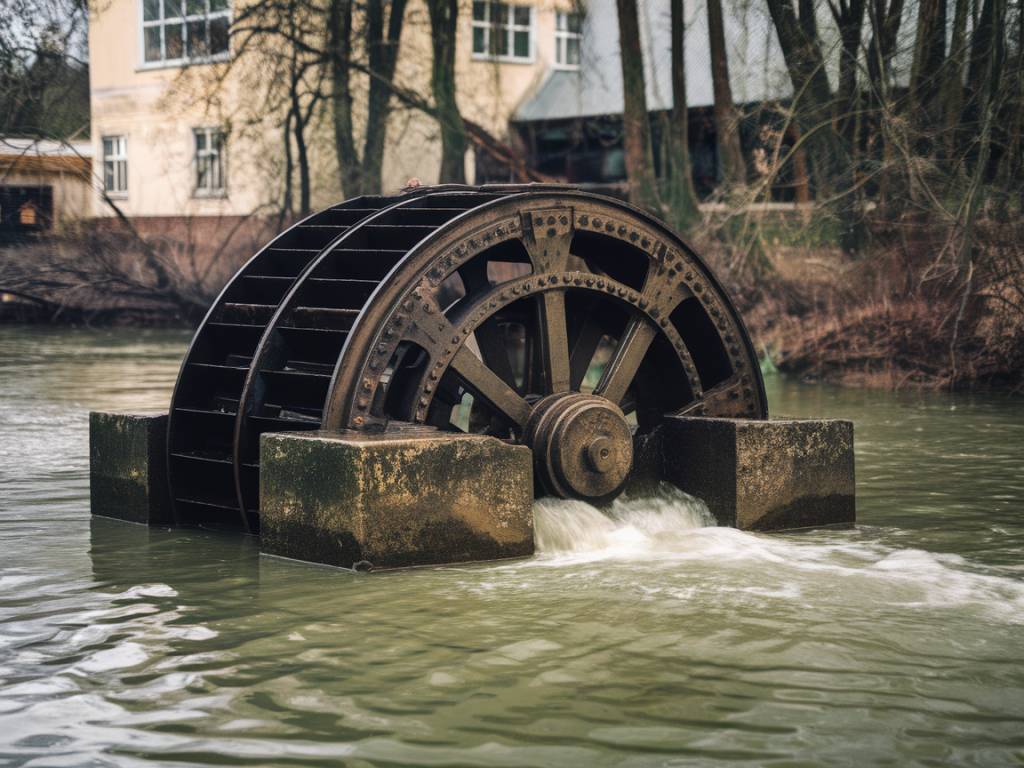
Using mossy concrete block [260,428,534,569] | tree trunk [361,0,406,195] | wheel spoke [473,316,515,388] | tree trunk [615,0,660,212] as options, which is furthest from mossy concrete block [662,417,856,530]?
tree trunk [361,0,406,195]

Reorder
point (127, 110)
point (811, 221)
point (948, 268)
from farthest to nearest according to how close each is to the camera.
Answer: point (127, 110) → point (811, 221) → point (948, 268)

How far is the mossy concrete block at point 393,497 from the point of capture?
31.4 ft

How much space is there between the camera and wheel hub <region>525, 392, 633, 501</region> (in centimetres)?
1088

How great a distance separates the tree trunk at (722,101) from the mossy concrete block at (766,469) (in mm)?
14399

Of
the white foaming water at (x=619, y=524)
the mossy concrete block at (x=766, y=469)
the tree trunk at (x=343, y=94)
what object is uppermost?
the tree trunk at (x=343, y=94)

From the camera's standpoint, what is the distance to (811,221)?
22906mm

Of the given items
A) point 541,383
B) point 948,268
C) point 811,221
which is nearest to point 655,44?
point 811,221

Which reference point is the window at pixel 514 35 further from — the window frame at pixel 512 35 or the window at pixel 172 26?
the window at pixel 172 26

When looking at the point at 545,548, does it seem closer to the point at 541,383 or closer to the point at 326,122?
the point at 541,383

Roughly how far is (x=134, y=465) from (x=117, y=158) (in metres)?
35.5

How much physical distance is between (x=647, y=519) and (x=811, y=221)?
40.3 ft

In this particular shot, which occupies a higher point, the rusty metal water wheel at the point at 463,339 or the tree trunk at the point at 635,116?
the tree trunk at the point at 635,116

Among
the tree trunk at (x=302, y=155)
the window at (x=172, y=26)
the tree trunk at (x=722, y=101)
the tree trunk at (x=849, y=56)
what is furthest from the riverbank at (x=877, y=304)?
the window at (x=172, y=26)

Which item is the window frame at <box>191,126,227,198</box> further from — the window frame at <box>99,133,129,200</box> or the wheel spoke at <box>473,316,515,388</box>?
the wheel spoke at <box>473,316,515,388</box>
